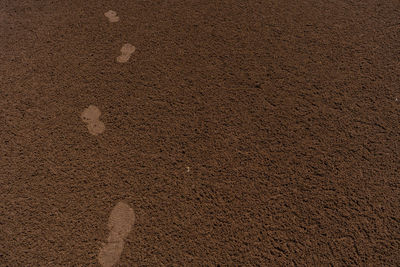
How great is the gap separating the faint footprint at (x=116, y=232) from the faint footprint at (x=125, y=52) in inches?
45.5

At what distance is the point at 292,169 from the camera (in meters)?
1.76

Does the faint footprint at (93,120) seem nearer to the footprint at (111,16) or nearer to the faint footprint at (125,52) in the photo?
the faint footprint at (125,52)

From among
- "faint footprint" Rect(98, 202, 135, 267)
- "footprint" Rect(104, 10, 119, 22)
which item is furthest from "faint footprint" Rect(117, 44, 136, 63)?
"faint footprint" Rect(98, 202, 135, 267)

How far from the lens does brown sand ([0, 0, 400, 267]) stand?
1.56m

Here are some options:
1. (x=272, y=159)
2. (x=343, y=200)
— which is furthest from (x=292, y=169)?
(x=343, y=200)

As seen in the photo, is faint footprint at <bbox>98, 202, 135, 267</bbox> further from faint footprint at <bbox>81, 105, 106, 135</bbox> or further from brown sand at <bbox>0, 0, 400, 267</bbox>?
faint footprint at <bbox>81, 105, 106, 135</bbox>

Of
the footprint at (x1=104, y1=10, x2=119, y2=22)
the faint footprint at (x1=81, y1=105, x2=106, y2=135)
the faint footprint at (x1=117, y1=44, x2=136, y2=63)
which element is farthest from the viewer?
the footprint at (x1=104, y1=10, x2=119, y2=22)

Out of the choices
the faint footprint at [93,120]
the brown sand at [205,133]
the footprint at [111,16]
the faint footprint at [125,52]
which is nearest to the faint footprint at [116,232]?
the brown sand at [205,133]

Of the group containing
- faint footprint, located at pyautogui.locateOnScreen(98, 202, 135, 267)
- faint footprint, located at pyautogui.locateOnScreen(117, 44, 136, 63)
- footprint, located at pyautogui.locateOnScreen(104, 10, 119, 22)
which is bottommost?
faint footprint, located at pyautogui.locateOnScreen(98, 202, 135, 267)

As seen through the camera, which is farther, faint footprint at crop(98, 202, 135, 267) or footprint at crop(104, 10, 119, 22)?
footprint at crop(104, 10, 119, 22)

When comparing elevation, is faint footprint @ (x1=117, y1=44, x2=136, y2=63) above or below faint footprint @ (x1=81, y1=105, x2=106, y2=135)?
above

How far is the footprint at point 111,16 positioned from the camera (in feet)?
8.35

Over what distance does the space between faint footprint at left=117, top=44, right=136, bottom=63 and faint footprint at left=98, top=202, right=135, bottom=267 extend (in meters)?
1.16

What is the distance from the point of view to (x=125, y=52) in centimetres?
233
